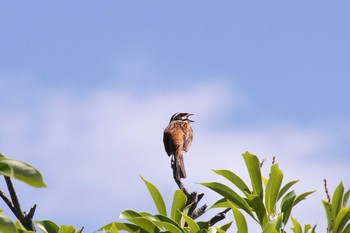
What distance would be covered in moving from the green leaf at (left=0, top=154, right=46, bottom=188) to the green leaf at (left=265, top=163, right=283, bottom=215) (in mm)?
1901

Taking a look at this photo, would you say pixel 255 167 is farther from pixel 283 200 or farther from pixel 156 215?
pixel 156 215

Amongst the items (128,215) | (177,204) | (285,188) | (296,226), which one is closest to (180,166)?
(285,188)

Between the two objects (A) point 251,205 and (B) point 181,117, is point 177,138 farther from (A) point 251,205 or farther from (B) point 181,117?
(A) point 251,205

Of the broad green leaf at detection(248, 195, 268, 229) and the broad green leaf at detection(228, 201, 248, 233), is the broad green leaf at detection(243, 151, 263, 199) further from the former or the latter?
the broad green leaf at detection(228, 201, 248, 233)

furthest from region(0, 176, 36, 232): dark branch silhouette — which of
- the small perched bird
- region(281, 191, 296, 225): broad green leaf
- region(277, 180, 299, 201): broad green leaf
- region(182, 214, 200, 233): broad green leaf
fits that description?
the small perched bird

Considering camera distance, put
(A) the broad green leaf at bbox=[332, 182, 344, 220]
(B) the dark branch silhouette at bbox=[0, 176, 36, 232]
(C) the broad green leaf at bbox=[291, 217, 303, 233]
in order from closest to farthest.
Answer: (B) the dark branch silhouette at bbox=[0, 176, 36, 232], (C) the broad green leaf at bbox=[291, 217, 303, 233], (A) the broad green leaf at bbox=[332, 182, 344, 220]

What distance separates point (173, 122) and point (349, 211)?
10.8 m

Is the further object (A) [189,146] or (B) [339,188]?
(A) [189,146]

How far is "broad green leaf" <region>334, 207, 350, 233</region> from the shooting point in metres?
3.77

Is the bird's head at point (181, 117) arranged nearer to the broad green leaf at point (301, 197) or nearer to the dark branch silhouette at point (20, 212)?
the broad green leaf at point (301, 197)

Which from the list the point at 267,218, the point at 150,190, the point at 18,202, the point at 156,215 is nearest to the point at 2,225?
the point at 18,202

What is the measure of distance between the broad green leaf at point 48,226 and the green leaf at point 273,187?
1.07 m

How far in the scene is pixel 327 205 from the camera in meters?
3.98

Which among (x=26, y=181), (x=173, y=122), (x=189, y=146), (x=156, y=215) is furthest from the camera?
(x=173, y=122)
